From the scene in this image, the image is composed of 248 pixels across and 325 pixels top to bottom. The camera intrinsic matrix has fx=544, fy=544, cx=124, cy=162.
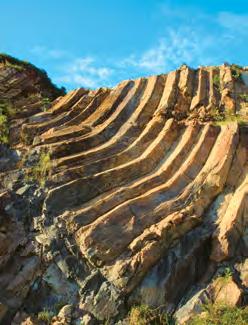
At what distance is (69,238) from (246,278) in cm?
376

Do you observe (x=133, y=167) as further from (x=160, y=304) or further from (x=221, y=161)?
(x=160, y=304)

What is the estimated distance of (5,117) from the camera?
50.3ft

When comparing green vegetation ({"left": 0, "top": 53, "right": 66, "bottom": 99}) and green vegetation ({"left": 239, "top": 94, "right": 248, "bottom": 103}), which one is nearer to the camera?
green vegetation ({"left": 239, "top": 94, "right": 248, "bottom": 103})

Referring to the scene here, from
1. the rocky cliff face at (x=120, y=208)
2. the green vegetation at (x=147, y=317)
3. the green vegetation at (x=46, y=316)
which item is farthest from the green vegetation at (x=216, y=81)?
the green vegetation at (x=46, y=316)

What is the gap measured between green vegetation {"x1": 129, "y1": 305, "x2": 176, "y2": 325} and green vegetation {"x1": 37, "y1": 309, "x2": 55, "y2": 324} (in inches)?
60.7

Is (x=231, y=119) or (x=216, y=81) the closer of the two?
(x=231, y=119)

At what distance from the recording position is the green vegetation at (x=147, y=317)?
1036 cm

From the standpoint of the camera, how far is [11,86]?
58.3 feet

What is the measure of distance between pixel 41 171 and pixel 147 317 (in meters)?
4.46

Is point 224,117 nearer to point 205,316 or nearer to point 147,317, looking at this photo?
point 205,316

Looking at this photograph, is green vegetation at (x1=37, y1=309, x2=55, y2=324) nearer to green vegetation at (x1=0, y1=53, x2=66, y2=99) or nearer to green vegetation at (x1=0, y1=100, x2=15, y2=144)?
green vegetation at (x1=0, y1=100, x2=15, y2=144)

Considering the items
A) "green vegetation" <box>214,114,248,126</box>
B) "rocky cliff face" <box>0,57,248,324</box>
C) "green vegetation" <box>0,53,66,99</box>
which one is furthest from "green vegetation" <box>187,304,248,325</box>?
"green vegetation" <box>0,53,66,99</box>

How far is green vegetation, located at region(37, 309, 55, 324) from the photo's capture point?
34.3ft

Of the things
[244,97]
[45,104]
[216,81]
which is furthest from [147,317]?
[216,81]
